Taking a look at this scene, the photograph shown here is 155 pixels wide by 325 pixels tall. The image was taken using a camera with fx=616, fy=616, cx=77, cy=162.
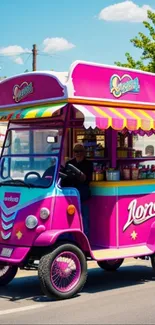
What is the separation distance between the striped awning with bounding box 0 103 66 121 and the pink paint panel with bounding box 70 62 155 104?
31 cm

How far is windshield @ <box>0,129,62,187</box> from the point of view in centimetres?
752

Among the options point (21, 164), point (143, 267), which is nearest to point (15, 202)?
point (21, 164)

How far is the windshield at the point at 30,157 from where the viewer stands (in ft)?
24.7

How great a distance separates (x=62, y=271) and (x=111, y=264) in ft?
6.83

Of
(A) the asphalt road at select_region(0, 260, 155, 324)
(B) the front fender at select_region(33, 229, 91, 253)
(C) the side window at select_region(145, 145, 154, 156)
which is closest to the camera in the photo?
(A) the asphalt road at select_region(0, 260, 155, 324)

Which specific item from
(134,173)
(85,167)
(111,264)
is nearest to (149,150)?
(134,173)

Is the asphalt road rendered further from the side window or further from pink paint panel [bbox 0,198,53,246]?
the side window

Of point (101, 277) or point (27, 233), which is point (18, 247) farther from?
point (101, 277)

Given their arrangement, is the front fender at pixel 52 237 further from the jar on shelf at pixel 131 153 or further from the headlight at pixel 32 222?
the jar on shelf at pixel 131 153

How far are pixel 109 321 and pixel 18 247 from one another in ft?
5.22

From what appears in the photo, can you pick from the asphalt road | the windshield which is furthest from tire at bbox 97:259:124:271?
the windshield

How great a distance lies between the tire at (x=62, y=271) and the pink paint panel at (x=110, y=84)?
186cm

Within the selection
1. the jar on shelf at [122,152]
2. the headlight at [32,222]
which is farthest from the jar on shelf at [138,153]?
the headlight at [32,222]

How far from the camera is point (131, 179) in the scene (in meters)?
8.31
